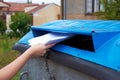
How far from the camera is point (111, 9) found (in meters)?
5.61

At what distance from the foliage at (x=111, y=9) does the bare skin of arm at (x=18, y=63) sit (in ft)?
9.09

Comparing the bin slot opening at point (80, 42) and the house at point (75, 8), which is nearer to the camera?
the bin slot opening at point (80, 42)

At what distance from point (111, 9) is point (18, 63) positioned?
10.5 ft

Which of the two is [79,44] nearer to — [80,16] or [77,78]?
[77,78]

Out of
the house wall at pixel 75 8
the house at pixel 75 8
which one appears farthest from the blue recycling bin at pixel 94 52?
the house wall at pixel 75 8

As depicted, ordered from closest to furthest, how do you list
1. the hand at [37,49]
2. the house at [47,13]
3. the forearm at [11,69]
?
the forearm at [11,69]
the hand at [37,49]
the house at [47,13]

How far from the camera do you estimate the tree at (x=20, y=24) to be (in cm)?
3409

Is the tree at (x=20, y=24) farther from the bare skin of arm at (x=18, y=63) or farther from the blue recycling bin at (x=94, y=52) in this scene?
the bare skin of arm at (x=18, y=63)

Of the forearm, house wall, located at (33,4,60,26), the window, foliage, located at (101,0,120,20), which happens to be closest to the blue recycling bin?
the forearm

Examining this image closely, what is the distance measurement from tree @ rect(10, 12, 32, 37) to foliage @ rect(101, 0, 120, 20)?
28371 mm

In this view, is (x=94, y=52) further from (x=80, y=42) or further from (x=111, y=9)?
(x=111, y=9)

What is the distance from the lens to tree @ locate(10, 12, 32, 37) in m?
34.1

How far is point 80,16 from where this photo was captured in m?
18.2

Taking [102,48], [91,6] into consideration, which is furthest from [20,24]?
[102,48]
